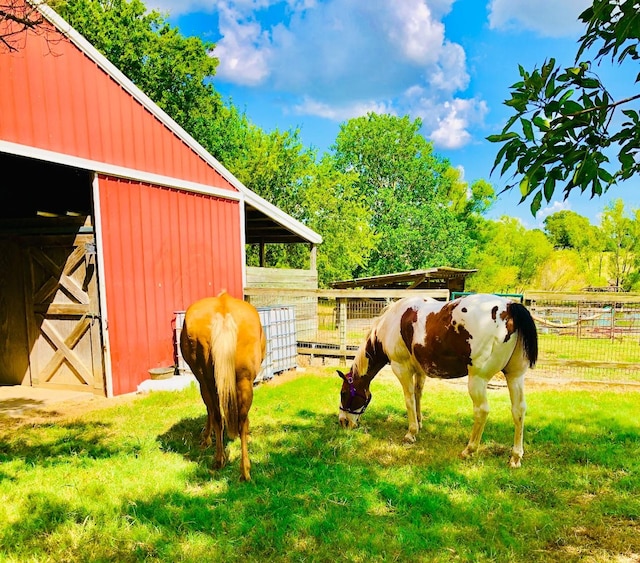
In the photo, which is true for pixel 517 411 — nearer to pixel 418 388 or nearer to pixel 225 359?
pixel 418 388

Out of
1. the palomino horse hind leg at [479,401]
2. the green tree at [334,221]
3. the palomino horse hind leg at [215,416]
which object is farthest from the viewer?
the green tree at [334,221]

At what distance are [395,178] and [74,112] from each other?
28751 mm

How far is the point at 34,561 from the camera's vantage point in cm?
250

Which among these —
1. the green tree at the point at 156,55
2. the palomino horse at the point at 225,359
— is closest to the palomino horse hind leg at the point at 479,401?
the palomino horse at the point at 225,359

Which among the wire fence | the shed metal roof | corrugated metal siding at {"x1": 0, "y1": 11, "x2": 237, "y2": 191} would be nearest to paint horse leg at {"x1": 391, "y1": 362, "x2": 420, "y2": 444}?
the wire fence

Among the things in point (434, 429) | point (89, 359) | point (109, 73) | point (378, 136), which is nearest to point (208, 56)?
point (378, 136)

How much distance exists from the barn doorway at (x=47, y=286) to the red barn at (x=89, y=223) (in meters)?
0.02

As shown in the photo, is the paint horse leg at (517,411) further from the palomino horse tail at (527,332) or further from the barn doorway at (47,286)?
the barn doorway at (47,286)

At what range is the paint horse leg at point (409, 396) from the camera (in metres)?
4.55

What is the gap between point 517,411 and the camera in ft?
13.1

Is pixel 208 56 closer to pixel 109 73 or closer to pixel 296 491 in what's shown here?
pixel 109 73

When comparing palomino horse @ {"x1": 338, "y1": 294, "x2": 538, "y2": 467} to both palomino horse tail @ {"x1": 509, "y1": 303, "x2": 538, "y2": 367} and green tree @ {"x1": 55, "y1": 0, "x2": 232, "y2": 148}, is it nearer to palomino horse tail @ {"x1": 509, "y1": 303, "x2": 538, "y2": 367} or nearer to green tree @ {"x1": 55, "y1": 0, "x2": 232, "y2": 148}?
palomino horse tail @ {"x1": 509, "y1": 303, "x2": 538, "y2": 367}

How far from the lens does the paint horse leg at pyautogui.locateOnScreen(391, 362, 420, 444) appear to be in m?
4.55

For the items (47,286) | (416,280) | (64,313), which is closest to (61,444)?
A: (64,313)
